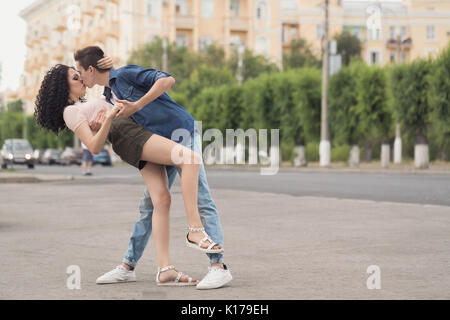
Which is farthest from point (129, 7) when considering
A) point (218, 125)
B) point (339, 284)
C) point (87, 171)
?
point (339, 284)

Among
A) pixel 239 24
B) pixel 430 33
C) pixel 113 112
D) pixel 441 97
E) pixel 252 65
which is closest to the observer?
pixel 113 112

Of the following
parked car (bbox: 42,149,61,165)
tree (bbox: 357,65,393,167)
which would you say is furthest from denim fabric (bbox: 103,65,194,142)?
parked car (bbox: 42,149,61,165)

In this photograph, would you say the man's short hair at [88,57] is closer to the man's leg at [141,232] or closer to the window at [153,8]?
the man's leg at [141,232]

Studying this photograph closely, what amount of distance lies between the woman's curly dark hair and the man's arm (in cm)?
52

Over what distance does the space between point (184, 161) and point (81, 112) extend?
2.80 ft

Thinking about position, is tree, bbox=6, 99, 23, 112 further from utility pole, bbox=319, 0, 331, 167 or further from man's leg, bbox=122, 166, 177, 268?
man's leg, bbox=122, 166, 177, 268

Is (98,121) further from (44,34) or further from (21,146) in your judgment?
(44,34)

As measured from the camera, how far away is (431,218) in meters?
11.4

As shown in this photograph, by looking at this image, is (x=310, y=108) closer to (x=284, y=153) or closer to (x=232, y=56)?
(x=284, y=153)

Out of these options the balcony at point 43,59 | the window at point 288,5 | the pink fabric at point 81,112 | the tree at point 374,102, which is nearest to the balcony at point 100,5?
the window at point 288,5

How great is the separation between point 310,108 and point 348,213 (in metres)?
33.0

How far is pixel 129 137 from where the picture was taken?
19.4 feet

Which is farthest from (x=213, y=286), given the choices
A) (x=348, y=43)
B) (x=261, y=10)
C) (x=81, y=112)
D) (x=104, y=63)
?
(x=348, y=43)

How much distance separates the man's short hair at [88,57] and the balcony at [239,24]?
7173 centimetres
